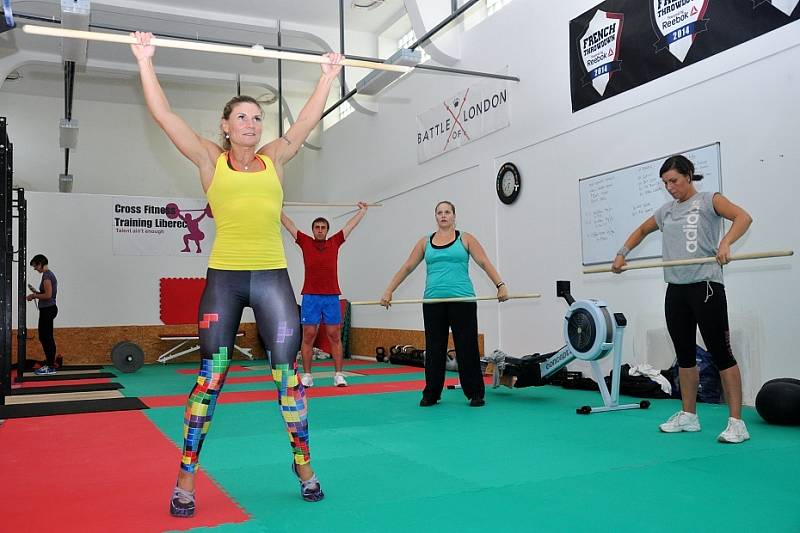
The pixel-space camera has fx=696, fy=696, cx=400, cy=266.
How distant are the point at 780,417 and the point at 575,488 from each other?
1.84m

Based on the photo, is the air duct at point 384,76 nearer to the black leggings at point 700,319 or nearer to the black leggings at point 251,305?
the black leggings at point 700,319

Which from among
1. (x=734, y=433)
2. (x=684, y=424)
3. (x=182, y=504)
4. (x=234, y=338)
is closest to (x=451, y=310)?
(x=684, y=424)

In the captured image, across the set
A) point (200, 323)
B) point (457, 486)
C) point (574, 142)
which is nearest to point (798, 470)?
point (457, 486)

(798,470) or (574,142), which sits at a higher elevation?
(574,142)

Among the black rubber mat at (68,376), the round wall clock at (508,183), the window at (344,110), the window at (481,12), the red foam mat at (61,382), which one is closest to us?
the round wall clock at (508,183)

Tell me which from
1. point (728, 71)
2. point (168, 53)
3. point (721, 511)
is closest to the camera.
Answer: point (721, 511)

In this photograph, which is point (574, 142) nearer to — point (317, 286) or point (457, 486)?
point (317, 286)

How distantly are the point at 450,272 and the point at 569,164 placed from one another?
1964 mm

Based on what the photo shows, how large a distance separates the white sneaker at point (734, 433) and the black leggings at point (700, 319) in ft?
0.89

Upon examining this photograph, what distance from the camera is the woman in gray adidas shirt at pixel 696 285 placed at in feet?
11.1

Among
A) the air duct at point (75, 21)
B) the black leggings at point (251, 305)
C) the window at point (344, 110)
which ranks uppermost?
the window at point (344, 110)

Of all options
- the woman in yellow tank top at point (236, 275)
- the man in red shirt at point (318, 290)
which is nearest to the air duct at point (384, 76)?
the man in red shirt at point (318, 290)

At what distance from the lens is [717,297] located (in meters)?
3.41

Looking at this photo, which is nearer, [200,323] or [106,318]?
[200,323]
